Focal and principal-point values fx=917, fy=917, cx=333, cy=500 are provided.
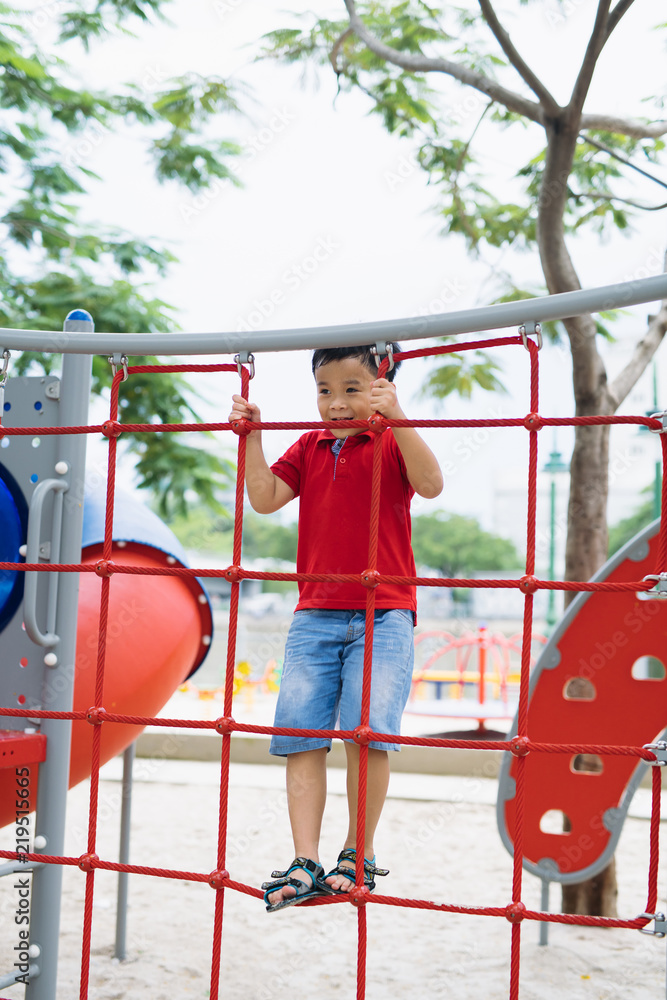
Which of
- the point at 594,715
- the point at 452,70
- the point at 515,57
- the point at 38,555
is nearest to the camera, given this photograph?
the point at 38,555

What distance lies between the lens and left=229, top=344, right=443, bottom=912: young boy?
1.80 metres

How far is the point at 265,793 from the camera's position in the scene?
5.50 m

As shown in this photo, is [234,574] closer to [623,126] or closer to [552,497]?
[623,126]

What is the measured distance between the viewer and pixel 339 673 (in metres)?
1.89

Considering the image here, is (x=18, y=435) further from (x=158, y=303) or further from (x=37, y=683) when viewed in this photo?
(x=158, y=303)

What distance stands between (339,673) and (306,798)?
0.83 feet

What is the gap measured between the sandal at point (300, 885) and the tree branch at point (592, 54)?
285cm

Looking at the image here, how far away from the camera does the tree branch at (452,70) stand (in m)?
3.46

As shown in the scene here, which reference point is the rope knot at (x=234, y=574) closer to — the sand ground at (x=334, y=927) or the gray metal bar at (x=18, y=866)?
the gray metal bar at (x=18, y=866)

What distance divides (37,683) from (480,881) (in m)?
2.67

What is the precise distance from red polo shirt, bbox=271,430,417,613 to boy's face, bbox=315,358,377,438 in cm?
9

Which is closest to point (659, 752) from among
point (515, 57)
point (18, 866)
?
point (18, 866)

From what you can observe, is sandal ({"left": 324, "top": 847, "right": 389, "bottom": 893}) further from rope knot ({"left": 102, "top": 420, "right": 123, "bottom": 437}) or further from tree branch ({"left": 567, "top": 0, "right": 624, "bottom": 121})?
tree branch ({"left": 567, "top": 0, "right": 624, "bottom": 121})

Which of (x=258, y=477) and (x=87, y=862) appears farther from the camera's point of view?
(x=258, y=477)
